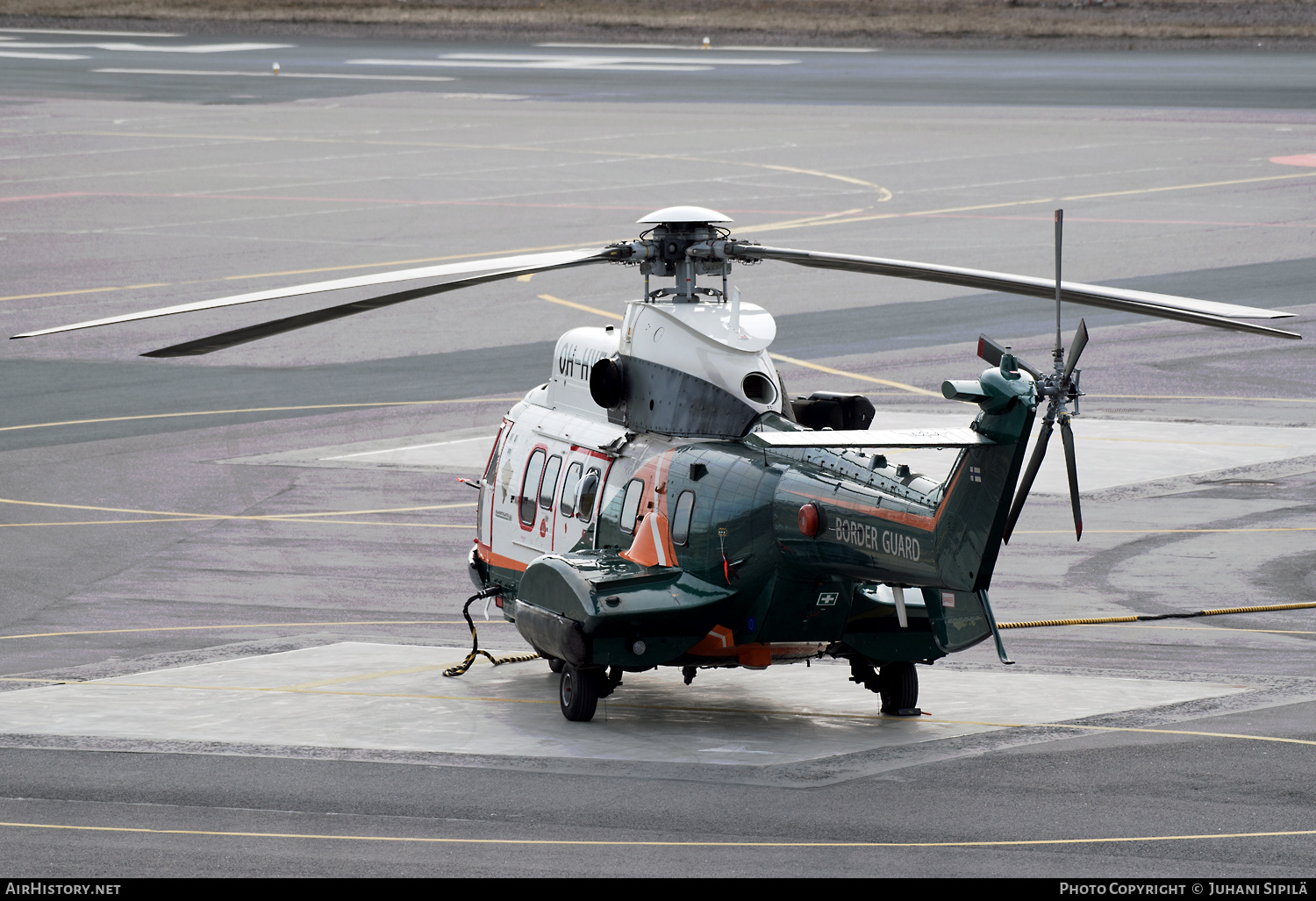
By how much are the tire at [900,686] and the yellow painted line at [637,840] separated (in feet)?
15.4

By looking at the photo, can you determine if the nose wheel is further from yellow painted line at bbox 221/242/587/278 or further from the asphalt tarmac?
yellow painted line at bbox 221/242/587/278

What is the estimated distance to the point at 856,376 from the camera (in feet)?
140

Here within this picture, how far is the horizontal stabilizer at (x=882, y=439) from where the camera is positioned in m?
17.1

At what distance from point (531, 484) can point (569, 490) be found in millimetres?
875

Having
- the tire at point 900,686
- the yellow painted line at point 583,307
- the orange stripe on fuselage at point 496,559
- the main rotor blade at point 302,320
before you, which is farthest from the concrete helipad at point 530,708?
the yellow painted line at point 583,307

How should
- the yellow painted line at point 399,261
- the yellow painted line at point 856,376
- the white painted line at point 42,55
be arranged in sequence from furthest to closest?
the white painted line at point 42,55 → the yellow painted line at point 399,261 → the yellow painted line at point 856,376

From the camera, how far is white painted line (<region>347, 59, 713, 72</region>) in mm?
101812

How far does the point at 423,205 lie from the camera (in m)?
63.8

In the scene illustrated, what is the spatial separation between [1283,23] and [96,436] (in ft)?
294

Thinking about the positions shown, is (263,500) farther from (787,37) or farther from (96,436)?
(787,37)

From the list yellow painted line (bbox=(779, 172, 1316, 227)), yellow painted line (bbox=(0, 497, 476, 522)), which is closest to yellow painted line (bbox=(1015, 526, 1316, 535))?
yellow painted line (bbox=(0, 497, 476, 522))

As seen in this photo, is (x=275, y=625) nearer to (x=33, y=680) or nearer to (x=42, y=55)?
(x=33, y=680)

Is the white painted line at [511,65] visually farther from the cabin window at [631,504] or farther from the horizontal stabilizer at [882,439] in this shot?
the horizontal stabilizer at [882,439]

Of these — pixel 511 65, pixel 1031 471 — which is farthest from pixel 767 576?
pixel 511 65
